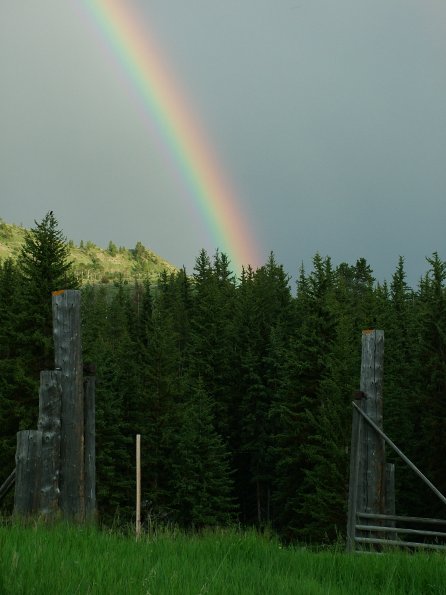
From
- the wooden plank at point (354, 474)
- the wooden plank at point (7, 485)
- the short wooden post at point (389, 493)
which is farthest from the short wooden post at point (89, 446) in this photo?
the short wooden post at point (389, 493)

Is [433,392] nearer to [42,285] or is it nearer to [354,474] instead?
[42,285]

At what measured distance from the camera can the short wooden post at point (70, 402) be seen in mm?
8656

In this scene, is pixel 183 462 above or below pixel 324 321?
below

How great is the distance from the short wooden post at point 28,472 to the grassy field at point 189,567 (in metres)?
1.73

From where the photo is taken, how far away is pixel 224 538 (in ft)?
21.9

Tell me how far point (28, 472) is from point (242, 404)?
4524cm

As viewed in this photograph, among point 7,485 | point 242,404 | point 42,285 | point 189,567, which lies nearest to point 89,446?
point 7,485

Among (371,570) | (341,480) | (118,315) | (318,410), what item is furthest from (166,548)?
(118,315)

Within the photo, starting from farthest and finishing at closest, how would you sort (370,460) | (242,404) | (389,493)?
(242,404) → (389,493) → (370,460)

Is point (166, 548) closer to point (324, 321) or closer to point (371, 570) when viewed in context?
point (371, 570)

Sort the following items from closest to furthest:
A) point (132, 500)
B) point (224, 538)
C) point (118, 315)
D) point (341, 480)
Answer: point (224, 538), point (341, 480), point (132, 500), point (118, 315)

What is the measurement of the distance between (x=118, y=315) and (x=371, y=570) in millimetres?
85598

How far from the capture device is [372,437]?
10.5m

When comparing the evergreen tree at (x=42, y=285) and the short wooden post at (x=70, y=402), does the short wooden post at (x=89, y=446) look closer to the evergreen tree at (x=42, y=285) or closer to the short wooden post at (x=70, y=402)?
the short wooden post at (x=70, y=402)
